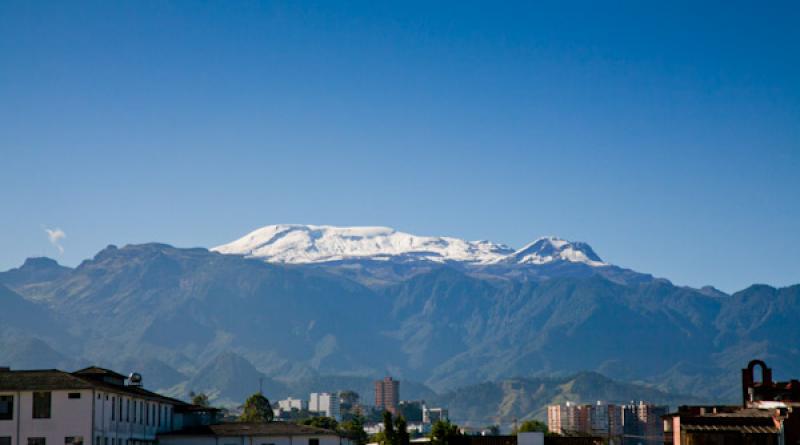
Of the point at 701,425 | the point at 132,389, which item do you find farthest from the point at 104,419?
the point at 701,425

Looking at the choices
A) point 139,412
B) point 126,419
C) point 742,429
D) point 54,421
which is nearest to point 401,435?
point 139,412

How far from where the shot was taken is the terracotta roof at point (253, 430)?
10131 cm

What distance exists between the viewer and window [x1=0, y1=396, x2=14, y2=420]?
88688 mm

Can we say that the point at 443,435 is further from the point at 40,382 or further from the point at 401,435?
the point at 40,382

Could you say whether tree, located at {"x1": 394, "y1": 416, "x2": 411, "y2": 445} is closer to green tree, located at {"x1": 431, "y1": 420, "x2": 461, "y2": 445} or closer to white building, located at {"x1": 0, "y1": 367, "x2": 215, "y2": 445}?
green tree, located at {"x1": 431, "y1": 420, "x2": 461, "y2": 445}

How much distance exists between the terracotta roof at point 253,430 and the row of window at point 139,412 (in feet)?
5.39

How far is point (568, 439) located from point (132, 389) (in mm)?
36844

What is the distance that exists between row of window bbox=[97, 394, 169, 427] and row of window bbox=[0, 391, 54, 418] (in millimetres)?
3360

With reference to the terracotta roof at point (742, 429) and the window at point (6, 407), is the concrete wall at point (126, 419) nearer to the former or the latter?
the window at point (6, 407)

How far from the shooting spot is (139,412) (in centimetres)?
9869

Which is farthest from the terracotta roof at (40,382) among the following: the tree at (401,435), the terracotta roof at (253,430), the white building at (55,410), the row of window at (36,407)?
the tree at (401,435)

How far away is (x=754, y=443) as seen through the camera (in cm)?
7588

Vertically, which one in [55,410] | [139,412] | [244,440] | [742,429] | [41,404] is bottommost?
[244,440]

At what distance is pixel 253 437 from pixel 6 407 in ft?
65.2
